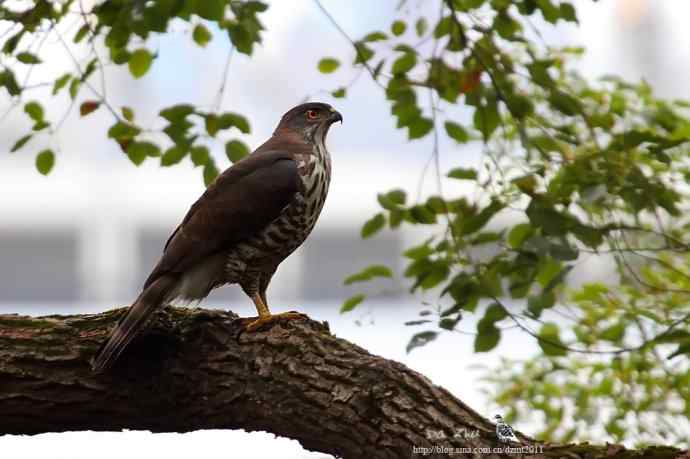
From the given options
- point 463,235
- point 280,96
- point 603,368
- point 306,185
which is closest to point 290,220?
point 306,185

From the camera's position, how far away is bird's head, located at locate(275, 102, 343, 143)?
16.0 feet

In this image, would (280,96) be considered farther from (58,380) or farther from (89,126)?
(58,380)

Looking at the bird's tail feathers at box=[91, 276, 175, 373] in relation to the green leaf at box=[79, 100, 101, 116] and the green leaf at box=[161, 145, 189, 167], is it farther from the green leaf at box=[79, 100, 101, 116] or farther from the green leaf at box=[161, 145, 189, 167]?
the green leaf at box=[79, 100, 101, 116]

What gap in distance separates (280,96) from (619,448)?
14588 mm

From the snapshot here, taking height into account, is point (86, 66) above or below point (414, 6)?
below

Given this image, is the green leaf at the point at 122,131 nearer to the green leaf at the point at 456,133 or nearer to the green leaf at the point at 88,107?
the green leaf at the point at 88,107

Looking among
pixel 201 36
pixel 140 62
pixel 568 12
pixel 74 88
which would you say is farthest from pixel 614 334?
pixel 74 88

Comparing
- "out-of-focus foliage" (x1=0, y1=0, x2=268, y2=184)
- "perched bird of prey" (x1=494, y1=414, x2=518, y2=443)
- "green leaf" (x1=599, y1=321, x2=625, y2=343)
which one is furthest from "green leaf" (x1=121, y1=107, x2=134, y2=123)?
"perched bird of prey" (x1=494, y1=414, x2=518, y2=443)

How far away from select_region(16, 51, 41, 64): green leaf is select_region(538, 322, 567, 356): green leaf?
6.60 ft

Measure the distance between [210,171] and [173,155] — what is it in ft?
0.54

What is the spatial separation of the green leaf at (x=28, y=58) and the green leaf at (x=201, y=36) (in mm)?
719

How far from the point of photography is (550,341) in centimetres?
413

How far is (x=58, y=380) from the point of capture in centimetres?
352

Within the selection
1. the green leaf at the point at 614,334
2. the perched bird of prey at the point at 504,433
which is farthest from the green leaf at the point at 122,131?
the perched bird of prey at the point at 504,433
